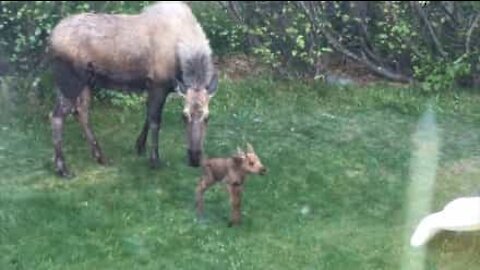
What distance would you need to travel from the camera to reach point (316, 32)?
12.7 meters

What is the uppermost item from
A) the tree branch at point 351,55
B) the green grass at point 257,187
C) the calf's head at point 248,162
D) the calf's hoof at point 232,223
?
the calf's head at point 248,162

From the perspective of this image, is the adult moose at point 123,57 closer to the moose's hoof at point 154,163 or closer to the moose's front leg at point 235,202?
the moose's hoof at point 154,163

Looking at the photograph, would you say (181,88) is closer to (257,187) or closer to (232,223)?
Result: (257,187)

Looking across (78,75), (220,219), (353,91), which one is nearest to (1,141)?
(78,75)

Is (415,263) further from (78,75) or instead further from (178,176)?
(78,75)

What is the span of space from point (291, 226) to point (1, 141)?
3384mm

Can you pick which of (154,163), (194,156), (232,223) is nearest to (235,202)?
(232,223)

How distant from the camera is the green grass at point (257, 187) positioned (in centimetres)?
796

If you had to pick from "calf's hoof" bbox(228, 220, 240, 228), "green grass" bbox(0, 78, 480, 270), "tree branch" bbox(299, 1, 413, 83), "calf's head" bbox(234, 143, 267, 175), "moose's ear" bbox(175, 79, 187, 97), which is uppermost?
"moose's ear" bbox(175, 79, 187, 97)

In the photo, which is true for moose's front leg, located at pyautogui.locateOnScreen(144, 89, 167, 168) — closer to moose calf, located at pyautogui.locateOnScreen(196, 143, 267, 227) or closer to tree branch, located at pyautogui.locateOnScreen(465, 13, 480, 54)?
moose calf, located at pyautogui.locateOnScreen(196, 143, 267, 227)

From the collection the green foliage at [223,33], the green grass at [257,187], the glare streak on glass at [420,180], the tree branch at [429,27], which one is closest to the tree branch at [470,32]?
the tree branch at [429,27]

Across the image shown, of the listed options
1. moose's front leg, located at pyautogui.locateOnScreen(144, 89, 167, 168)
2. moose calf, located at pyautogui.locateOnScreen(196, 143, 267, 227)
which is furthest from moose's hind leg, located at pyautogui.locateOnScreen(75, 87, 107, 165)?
moose calf, located at pyautogui.locateOnScreen(196, 143, 267, 227)

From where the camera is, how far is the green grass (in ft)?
26.1

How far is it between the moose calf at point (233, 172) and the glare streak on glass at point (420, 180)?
132 centimetres
